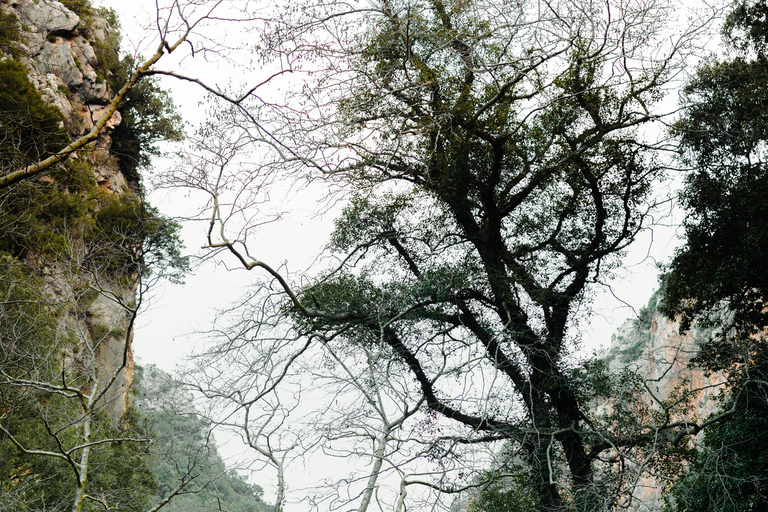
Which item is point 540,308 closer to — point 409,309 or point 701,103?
point 409,309

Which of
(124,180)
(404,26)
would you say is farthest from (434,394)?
(124,180)

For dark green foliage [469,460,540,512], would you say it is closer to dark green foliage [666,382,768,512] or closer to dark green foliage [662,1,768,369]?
dark green foliage [666,382,768,512]

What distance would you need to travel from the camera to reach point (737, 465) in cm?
604

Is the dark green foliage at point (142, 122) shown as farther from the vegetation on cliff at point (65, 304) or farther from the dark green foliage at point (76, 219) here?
the dark green foliage at point (76, 219)

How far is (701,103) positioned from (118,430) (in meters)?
10.1

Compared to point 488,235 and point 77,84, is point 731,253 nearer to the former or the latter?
point 488,235

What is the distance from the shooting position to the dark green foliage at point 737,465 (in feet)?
19.9

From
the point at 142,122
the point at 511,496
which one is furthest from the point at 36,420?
the point at 142,122

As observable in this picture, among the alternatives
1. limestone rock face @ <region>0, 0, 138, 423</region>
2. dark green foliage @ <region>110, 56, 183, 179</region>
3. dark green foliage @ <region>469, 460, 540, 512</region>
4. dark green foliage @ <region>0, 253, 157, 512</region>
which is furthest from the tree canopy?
dark green foliage @ <region>110, 56, 183, 179</region>

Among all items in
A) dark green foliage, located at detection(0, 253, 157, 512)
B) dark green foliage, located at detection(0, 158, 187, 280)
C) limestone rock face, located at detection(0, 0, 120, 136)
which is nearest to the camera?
dark green foliage, located at detection(0, 253, 157, 512)

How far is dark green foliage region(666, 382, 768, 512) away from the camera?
607cm

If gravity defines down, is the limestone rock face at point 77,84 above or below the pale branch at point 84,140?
above

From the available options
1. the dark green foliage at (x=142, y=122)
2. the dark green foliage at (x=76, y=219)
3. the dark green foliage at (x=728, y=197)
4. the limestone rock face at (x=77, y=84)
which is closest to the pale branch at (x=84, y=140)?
the dark green foliage at (x=76, y=219)

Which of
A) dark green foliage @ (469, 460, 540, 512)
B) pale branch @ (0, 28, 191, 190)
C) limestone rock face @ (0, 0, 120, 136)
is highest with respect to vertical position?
limestone rock face @ (0, 0, 120, 136)
